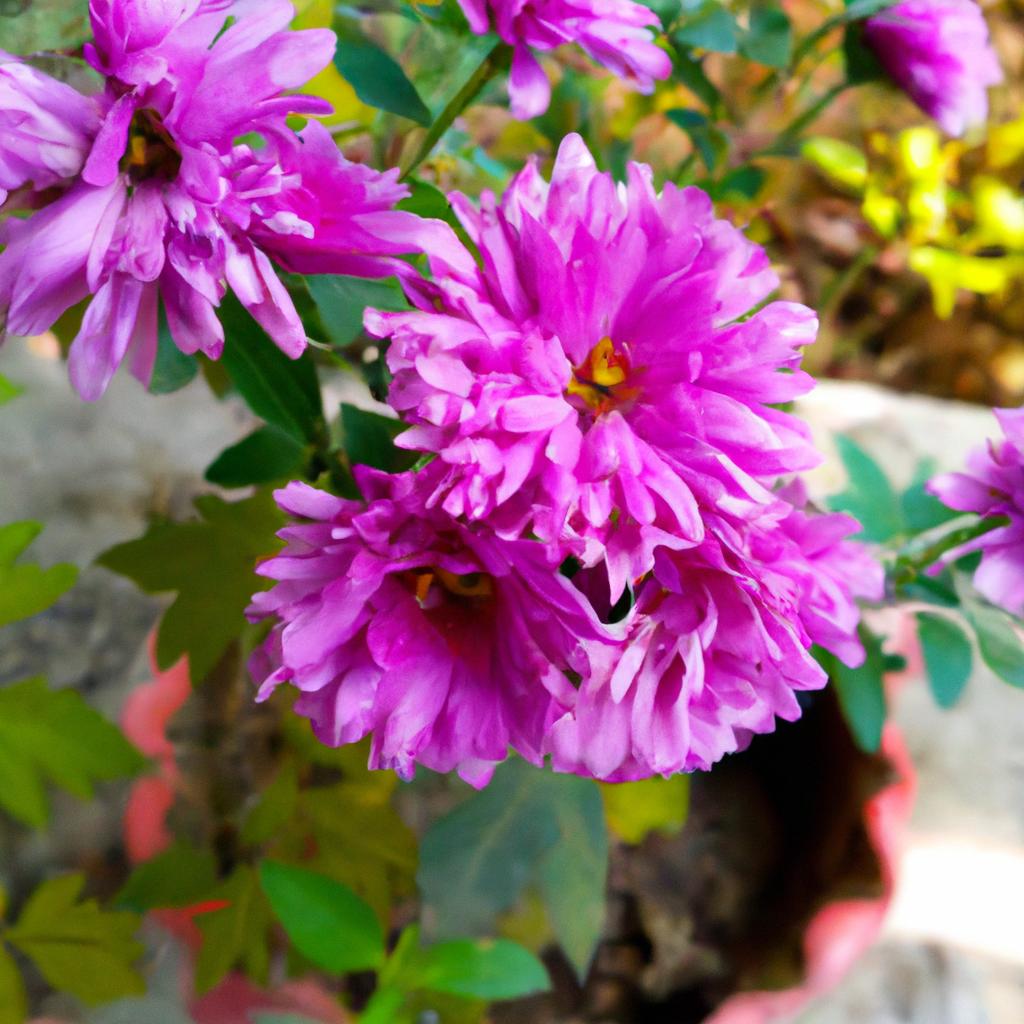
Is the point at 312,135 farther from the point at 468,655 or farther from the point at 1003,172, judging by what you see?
the point at 1003,172

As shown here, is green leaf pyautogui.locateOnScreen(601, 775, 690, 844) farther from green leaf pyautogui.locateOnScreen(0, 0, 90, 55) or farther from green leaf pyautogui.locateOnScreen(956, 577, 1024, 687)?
green leaf pyautogui.locateOnScreen(0, 0, 90, 55)

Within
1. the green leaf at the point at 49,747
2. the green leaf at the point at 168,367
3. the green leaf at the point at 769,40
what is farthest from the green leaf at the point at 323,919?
the green leaf at the point at 769,40

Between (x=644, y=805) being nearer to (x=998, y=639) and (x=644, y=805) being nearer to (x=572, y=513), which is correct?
(x=998, y=639)

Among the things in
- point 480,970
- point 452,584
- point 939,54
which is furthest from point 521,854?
point 939,54

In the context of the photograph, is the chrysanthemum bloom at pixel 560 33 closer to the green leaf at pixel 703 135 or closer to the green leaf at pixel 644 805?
the green leaf at pixel 703 135

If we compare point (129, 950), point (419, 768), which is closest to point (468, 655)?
point (419, 768)

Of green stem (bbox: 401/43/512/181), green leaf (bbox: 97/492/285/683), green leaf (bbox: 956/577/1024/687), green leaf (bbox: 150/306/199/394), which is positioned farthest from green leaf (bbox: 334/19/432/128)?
green leaf (bbox: 956/577/1024/687)
